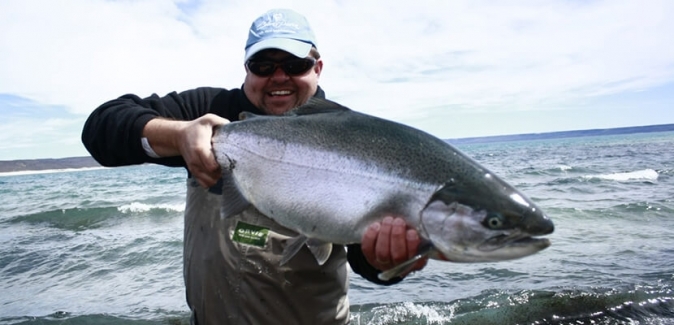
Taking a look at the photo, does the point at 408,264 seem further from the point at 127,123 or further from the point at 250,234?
the point at 127,123

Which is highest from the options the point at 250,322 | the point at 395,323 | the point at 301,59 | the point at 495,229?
the point at 301,59

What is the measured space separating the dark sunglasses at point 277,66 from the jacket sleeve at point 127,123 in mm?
507

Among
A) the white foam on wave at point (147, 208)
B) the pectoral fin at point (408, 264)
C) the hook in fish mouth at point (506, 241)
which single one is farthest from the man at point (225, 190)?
the white foam on wave at point (147, 208)

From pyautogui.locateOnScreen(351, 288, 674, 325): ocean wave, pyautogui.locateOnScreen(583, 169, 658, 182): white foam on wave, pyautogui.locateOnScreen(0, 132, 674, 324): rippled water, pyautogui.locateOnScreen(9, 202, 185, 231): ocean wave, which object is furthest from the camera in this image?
pyautogui.locateOnScreen(583, 169, 658, 182): white foam on wave

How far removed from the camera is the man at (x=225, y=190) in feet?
9.72

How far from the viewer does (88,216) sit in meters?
21.5

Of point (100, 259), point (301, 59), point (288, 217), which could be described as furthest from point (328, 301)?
point (100, 259)

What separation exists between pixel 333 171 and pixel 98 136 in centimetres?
160

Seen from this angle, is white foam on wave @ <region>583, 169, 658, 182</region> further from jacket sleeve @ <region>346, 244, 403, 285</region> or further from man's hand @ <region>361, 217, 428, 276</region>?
man's hand @ <region>361, 217, 428, 276</region>

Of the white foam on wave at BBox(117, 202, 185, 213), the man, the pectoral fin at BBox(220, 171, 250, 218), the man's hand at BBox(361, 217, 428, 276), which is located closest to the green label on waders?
the man

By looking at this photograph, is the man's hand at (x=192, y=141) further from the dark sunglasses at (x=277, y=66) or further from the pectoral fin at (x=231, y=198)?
the dark sunglasses at (x=277, y=66)

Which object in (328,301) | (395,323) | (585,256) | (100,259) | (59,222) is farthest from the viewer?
(59,222)

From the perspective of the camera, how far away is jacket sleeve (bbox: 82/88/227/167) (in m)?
3.00

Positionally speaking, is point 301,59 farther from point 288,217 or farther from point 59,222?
point 59,222
